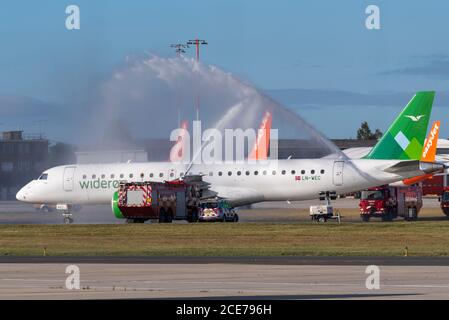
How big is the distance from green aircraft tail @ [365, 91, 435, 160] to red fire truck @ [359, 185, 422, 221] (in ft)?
8.94

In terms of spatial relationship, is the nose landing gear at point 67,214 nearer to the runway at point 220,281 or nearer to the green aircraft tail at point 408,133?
the green aircraft tail at point 408,133

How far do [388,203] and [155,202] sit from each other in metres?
18.4

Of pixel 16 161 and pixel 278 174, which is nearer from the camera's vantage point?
pixel 278 174

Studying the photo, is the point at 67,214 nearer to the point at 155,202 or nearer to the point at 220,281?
the point at 155,202

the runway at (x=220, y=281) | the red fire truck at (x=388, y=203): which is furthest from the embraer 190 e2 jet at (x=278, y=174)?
the runway at (x=220, y=281)

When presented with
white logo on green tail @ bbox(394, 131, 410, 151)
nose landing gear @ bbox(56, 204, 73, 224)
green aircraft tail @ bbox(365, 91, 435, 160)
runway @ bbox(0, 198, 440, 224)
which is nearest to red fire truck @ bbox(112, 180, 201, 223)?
runway @ bbox(0, 198, 440, 224)

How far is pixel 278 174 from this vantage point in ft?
270

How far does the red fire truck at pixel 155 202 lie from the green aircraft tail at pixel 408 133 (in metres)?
14.6

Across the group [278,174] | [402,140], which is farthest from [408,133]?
[278,174]

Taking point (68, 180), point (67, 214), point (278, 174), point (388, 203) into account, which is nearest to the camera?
point (388, 203)

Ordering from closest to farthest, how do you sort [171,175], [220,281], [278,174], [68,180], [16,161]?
[220,281]
[278,174]
[171,175]
[68,180]
[16,161]

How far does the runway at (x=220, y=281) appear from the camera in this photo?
28.6 meters
